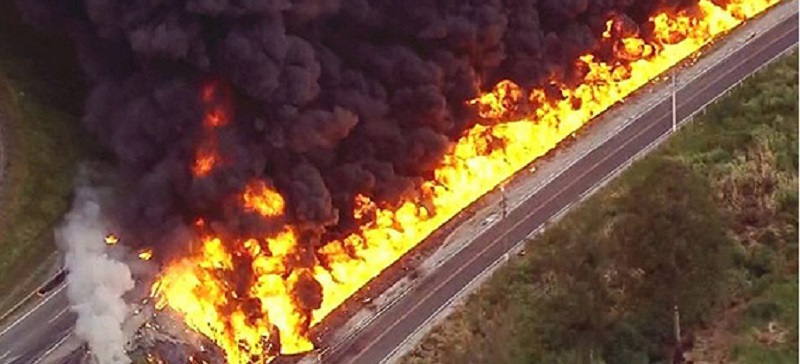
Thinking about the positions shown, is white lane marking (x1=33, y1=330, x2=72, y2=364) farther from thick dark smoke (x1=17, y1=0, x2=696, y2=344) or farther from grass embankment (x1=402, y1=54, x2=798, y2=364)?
grass embankment (x1=402, y1=54, x2=798, y2=364)

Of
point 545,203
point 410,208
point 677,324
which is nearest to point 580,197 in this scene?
point 545,203

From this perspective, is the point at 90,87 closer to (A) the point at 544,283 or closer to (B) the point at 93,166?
(B) the point at 93,166

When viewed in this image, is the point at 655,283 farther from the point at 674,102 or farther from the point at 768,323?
the point at 674,102

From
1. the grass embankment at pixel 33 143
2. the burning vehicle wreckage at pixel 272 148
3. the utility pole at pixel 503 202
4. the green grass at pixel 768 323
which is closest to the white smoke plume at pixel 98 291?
the burning vehicle wreckage at pixel 272 148

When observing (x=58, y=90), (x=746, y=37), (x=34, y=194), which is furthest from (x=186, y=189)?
(x=746, y=37)

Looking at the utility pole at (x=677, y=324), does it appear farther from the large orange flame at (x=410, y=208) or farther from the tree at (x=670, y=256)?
the large orange flame at (x=410, y=208)

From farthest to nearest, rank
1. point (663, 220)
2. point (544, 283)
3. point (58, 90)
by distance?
point (58, 90) → point (544, 283) → point (663, 220)

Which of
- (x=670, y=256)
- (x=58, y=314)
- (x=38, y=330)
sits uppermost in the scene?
(x=58, y=314)
